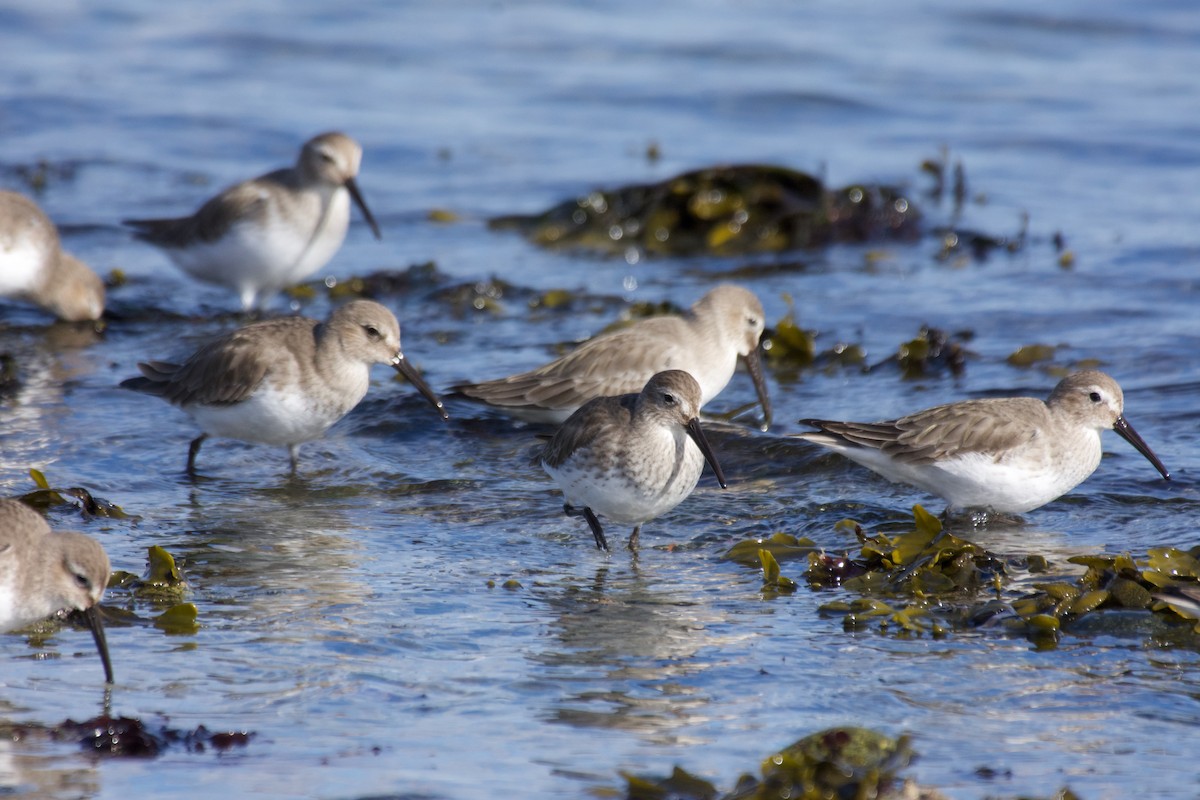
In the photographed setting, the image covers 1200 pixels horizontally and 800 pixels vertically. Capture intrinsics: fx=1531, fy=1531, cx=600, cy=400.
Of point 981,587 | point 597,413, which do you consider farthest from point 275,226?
point 981,587

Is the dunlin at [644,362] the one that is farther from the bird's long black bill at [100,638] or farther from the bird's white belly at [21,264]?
the bird's white belly at [21,264]

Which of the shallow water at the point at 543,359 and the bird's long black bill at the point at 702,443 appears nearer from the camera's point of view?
the shallow water at the point at 543,359

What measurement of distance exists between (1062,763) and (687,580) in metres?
2.15

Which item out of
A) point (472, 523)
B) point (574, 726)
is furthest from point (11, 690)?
point (472, 523)

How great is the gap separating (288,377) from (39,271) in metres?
3.90

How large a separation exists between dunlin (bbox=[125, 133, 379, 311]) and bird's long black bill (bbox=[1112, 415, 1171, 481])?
19.6ft

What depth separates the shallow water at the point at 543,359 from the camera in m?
4.95

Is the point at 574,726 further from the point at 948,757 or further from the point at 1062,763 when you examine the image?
the point at 1062,763

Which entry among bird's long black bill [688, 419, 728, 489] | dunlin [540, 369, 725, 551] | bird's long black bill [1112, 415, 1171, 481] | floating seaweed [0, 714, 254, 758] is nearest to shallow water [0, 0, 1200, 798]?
floating seaweed [0, 714, 254, 758]

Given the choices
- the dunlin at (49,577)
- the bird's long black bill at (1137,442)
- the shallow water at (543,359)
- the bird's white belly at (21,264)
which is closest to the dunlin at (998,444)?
the bird's long black bill at (1137,442)

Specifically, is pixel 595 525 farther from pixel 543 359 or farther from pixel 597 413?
pixel 543 359

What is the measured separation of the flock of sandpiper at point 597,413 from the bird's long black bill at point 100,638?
0.01 metres

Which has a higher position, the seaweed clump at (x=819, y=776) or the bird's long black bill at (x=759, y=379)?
the bird's long black bill at (x=759, y=379)

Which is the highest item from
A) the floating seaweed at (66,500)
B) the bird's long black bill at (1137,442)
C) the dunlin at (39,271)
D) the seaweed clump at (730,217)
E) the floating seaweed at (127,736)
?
the seaweed clump at (730,217)
